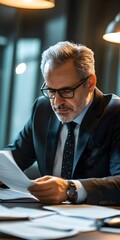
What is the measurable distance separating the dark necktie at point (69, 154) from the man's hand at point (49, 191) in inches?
19.8

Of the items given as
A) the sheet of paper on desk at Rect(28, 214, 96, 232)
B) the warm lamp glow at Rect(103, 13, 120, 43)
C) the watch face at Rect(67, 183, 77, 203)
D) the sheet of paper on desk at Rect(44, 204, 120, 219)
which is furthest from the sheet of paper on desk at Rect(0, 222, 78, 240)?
the warm lamp glow at Rect(103, 13, 120, 43)

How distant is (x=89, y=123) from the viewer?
8.27ft

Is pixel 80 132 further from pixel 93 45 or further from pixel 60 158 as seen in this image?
pixel 93 45

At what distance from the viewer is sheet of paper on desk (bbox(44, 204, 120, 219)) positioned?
1715 millimetres

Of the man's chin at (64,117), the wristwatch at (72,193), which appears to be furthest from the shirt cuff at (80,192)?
the man's chin at (64,117)

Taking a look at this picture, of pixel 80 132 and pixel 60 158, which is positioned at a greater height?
pixel 80 132

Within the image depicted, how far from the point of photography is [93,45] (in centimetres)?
522

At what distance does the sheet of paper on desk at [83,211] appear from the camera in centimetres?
172

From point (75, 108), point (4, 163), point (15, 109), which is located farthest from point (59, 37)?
point (4, 163)

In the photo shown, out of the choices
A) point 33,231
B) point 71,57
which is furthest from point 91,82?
point 33,231

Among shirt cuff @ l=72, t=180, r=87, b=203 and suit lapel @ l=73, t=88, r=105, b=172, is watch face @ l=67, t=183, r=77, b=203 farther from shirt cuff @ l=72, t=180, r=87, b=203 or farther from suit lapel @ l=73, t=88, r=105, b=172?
suit lapel @ l=73, t=88, r=105, b=172

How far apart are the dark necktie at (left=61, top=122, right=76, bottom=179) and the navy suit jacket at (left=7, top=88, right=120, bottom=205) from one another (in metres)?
0.06

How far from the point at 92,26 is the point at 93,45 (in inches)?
8.4

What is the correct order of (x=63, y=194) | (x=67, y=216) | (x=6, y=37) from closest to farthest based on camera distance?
(x=67, y=216), (x=63, y=194), (x=6, y=37)
